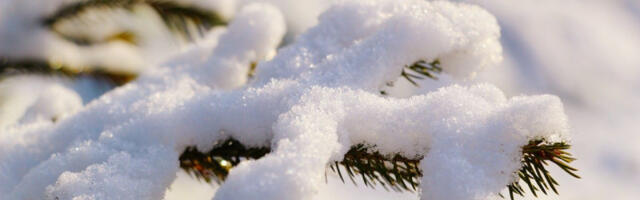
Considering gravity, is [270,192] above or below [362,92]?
below

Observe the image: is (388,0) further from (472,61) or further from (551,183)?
(551,183)

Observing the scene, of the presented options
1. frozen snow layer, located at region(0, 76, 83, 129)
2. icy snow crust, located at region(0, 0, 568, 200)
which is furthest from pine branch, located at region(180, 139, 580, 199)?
frozen snow layer, located at region(0, 76, 83, 129)

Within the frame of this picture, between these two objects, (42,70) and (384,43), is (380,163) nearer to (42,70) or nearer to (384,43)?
(384,43)

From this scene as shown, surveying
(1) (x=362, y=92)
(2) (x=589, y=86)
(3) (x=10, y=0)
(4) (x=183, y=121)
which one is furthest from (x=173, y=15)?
(2) (x=589, y=86)

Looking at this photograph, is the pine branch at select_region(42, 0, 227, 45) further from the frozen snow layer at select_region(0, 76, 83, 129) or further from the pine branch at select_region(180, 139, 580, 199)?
the pine branch at select_region(180, 139, 580, 199)

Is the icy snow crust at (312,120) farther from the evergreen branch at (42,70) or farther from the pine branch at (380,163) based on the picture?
the evergreen branch at (42,70)

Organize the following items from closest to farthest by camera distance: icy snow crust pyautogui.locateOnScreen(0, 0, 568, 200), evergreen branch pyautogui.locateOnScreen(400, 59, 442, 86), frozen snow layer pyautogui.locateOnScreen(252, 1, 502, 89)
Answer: icy snow crust pyautogui.locateOnScreen(0, 0, 568, 200) < frozen snow layer pyautogui.locateOnScreen(252, 1, 502, 89) < evergreen branch pyautogui.locateOnScreen(400, 59, 442, 86)

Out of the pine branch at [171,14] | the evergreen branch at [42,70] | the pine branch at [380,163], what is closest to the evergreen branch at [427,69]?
the pine branch at [380,163]
